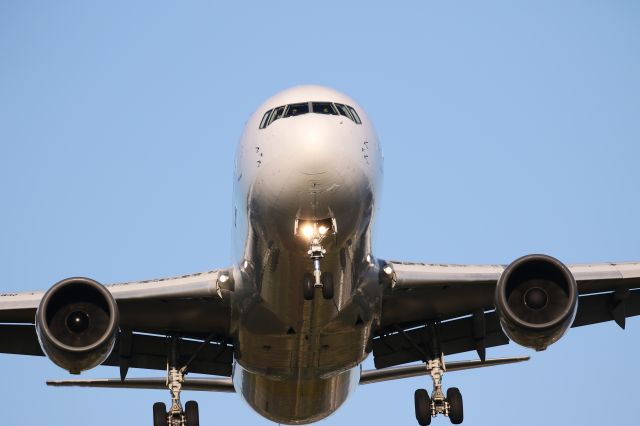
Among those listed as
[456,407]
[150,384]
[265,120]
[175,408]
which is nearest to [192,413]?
[175,408]

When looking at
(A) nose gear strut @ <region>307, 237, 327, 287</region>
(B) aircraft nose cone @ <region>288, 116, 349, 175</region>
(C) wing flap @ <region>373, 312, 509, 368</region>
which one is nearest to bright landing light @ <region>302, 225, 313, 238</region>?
(A) nose gear strut @ <region>307, 237, 327, 287</region>

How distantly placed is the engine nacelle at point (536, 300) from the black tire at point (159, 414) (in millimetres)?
7009

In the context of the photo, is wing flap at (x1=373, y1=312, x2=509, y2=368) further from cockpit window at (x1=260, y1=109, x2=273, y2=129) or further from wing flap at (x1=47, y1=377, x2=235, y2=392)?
cockpit window at (x1=260, y1=109, x2=273, y2=129)

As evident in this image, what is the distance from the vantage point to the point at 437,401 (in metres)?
26.5

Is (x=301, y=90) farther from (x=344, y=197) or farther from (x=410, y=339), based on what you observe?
(x=410, y=339)

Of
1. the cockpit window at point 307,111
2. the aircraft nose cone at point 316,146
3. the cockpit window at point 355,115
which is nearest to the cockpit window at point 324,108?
the cockpit window at point 307,111

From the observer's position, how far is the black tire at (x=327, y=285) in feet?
72.1

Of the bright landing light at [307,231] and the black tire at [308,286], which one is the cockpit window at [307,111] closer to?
the bright landing light at [307,231]

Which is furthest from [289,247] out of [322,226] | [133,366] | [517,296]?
[133,366]

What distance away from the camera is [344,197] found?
21.2 m

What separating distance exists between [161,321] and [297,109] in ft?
19.4

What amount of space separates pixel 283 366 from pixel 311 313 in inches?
89.3

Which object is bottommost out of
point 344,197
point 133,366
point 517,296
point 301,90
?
point 133,366

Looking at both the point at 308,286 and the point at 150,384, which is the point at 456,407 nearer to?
the point at 308,286
